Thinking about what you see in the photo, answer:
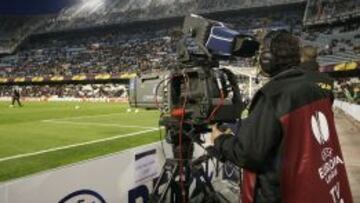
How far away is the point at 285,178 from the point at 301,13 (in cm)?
5423

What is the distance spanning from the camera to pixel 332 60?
42844 millimetres

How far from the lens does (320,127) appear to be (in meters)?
2.98

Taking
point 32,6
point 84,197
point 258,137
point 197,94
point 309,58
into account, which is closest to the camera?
point 258,137

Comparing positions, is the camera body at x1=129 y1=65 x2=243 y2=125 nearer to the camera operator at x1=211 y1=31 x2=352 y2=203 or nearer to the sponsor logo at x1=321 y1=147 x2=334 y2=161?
the camera operator at x1=211 y1=31 x2=352 y2=203

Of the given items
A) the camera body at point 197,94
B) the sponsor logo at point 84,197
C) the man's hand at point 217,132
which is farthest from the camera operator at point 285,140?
the sponsor logo at point 84,197

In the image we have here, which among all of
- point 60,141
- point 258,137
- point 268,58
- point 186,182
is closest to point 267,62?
point 268,58

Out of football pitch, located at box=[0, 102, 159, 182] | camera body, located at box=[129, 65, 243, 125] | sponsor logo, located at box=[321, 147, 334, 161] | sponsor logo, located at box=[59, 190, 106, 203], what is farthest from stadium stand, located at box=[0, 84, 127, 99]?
sponsor logo, located at box=[321, 147, 334, 161]

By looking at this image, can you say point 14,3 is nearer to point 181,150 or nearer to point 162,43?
point 162,43

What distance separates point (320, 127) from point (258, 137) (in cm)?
46

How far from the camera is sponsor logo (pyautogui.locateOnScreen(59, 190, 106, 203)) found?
4483 millimetres

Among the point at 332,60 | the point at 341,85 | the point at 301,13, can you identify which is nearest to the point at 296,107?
the point at 341,85

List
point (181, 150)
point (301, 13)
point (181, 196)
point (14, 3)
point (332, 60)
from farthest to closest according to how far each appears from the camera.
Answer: point (14, 3) < point (301, 13) < point (332, 60) < point (181, 196) < point (181, 150)

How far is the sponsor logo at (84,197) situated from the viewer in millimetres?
4483

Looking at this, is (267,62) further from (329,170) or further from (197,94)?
(197,94)
